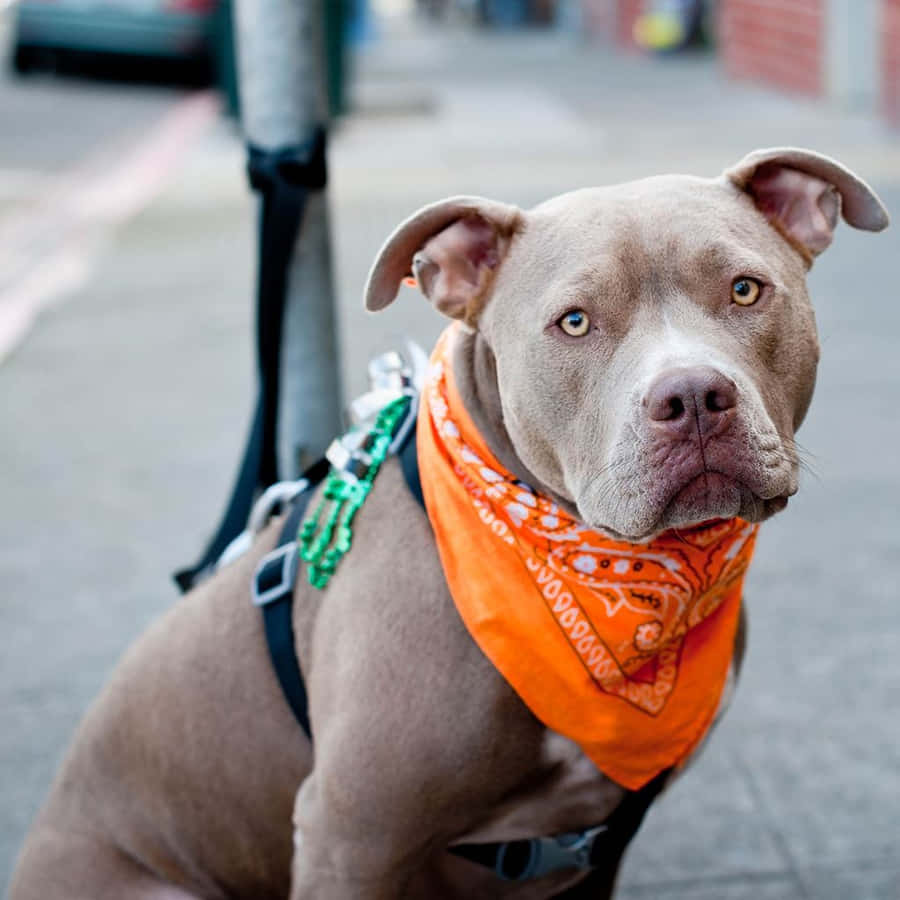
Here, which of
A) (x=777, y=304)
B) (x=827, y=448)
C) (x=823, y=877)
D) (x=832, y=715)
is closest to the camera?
(x=777, y=304)

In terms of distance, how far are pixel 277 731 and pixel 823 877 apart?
135 centimetres

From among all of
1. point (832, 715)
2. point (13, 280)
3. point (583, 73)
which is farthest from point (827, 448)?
point (583, 73)

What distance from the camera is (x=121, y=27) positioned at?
1839cm

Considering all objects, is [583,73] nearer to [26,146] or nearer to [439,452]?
[26,146]

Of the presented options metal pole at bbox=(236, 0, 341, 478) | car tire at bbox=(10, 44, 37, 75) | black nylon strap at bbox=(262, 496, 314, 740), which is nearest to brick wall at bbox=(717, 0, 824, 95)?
car tire at bbox=(10, 44, 37, 75)

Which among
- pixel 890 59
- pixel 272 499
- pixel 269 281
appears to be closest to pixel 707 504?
pixel 272 499

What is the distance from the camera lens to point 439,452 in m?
2.64

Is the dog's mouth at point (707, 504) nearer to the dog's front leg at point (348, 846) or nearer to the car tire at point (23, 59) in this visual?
the dog's front leg at point (348, 846)

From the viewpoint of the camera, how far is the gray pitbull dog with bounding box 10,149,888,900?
2352 millimetres

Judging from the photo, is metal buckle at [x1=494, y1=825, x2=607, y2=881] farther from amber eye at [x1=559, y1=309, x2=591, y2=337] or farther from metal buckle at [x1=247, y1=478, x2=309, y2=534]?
amber eye at [x1=559, y1=309, x2=591, y2=337]

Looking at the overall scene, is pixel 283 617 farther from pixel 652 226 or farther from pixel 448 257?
pixel 652 226

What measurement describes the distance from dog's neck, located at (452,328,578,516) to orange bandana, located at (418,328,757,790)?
0.08 ft

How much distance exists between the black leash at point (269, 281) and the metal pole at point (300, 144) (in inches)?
2.6

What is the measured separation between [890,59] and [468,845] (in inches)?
427
